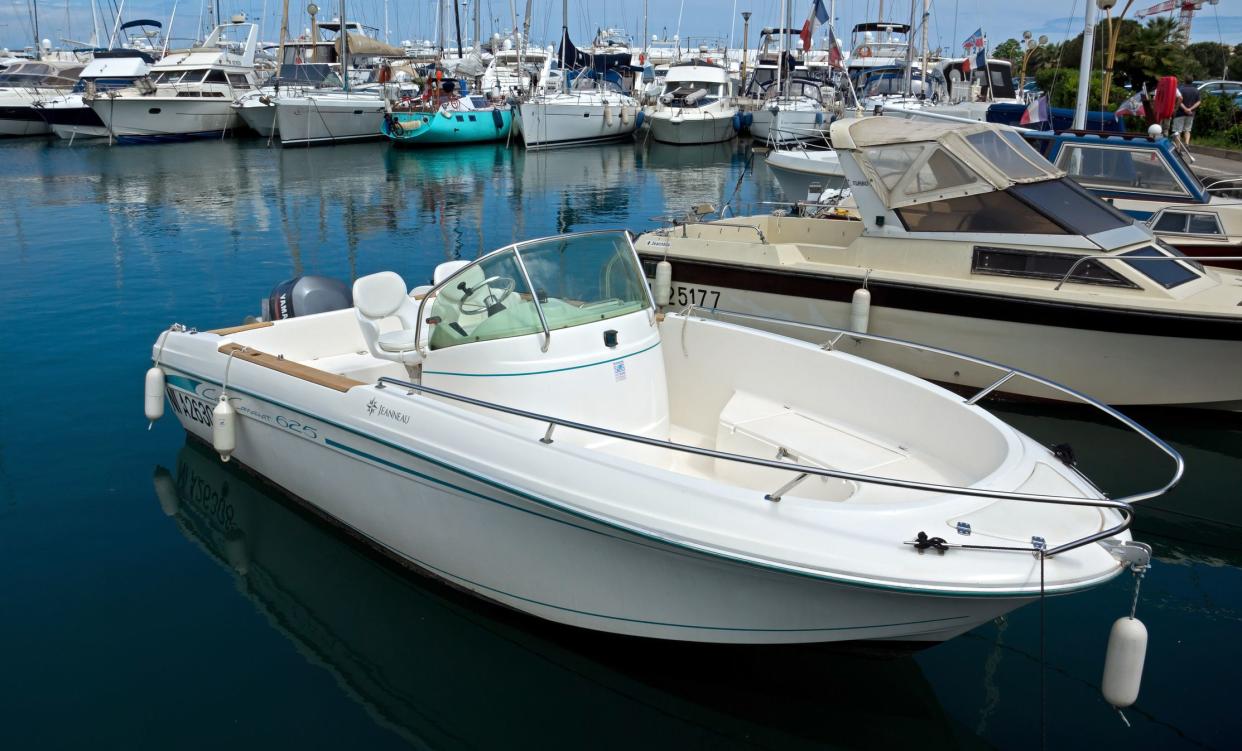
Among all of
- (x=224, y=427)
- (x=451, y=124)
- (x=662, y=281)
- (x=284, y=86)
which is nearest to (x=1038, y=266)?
(x=662, y=281)

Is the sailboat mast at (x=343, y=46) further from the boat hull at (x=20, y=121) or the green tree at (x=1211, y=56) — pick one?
the green tree at (x=1211, y=56)

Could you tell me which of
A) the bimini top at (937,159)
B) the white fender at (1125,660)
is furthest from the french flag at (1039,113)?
the white fender at (1125,660)

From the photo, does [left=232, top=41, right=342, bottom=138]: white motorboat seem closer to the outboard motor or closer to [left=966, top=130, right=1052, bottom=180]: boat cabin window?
the outboard motor

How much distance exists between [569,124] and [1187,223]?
84.6 ft

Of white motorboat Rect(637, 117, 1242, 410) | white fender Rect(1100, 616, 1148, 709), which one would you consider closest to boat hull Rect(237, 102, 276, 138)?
white motorboat Rect(637, 117, 1242, 410)

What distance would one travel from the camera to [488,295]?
204 inches

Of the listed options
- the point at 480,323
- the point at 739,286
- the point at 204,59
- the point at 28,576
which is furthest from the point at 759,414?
the point at 204,59

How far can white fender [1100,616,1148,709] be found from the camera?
346 centimetres

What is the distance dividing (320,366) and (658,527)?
378cm

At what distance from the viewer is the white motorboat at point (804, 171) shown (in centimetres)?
1819

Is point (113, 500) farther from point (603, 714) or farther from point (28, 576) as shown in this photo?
point (603, 714)

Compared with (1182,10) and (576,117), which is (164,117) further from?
(1182,10)

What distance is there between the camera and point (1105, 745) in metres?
4.14

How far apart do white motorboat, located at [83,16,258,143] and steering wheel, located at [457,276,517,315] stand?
1289 inches
